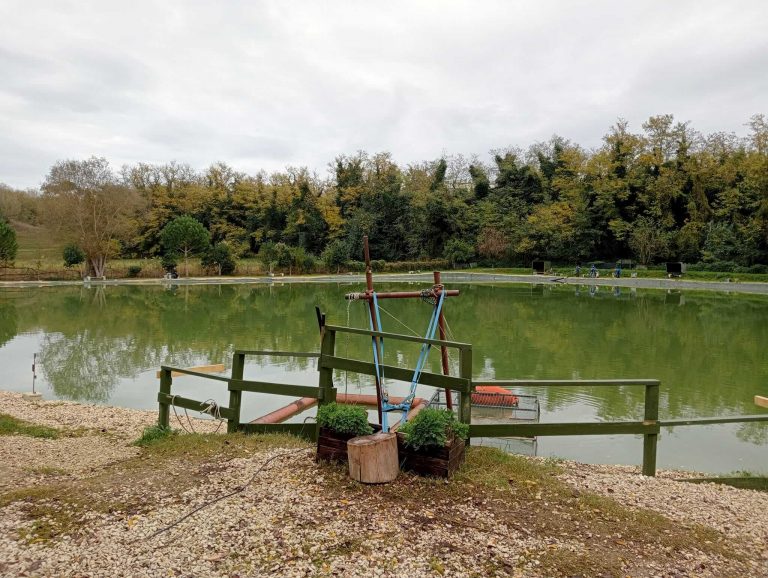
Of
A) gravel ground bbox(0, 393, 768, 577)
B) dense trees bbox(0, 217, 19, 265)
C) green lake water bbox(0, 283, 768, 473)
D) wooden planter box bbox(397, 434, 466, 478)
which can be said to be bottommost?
green lake water bbox(0, 283, 768, 473)

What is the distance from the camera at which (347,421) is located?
14.2 ft

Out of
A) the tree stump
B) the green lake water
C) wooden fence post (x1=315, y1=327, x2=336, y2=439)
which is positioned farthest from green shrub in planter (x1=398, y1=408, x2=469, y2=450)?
the green lake water

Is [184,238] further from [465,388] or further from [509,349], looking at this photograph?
[465,388]

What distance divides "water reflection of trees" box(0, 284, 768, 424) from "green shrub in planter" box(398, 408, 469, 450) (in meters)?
5.64

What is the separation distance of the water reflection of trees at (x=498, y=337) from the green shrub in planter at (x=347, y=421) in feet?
19.0

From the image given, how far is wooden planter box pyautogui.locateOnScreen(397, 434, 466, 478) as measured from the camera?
409cm

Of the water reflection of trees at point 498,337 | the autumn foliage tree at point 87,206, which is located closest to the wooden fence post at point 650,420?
the water reflection of trees at point 498,337

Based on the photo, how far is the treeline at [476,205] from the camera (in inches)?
1574

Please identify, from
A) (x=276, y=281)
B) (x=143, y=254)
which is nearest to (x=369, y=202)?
(x=276, y=281)

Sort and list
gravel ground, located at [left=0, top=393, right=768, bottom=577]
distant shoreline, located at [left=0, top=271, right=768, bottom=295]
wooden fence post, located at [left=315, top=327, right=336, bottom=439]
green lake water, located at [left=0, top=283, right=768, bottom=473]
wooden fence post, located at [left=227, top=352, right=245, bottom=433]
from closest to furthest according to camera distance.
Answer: gravel ground, located at [left=0, top=393, right=768, bottom=577] < wooden fence post, located at [left=315, top=327, right=336, bottom=439] < wooden fence post, located at [left=227, top=352, right=245, bottom=433] < green lake water, located at [left=0, top=283, right=768, bottom=473] < distant shoreline, located at [left=0, top=271, right=768, bottom=295]

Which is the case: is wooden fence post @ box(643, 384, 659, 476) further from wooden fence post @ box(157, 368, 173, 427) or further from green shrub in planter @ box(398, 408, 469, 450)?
wooden fence post @ box(157, 368, 173, 427)

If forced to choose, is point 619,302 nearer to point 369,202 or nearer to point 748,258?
point 748,258

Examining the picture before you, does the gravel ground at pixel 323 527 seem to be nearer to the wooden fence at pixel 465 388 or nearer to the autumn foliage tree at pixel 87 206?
the wooden fence at pixel 465 388

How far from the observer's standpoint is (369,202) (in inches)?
2233
